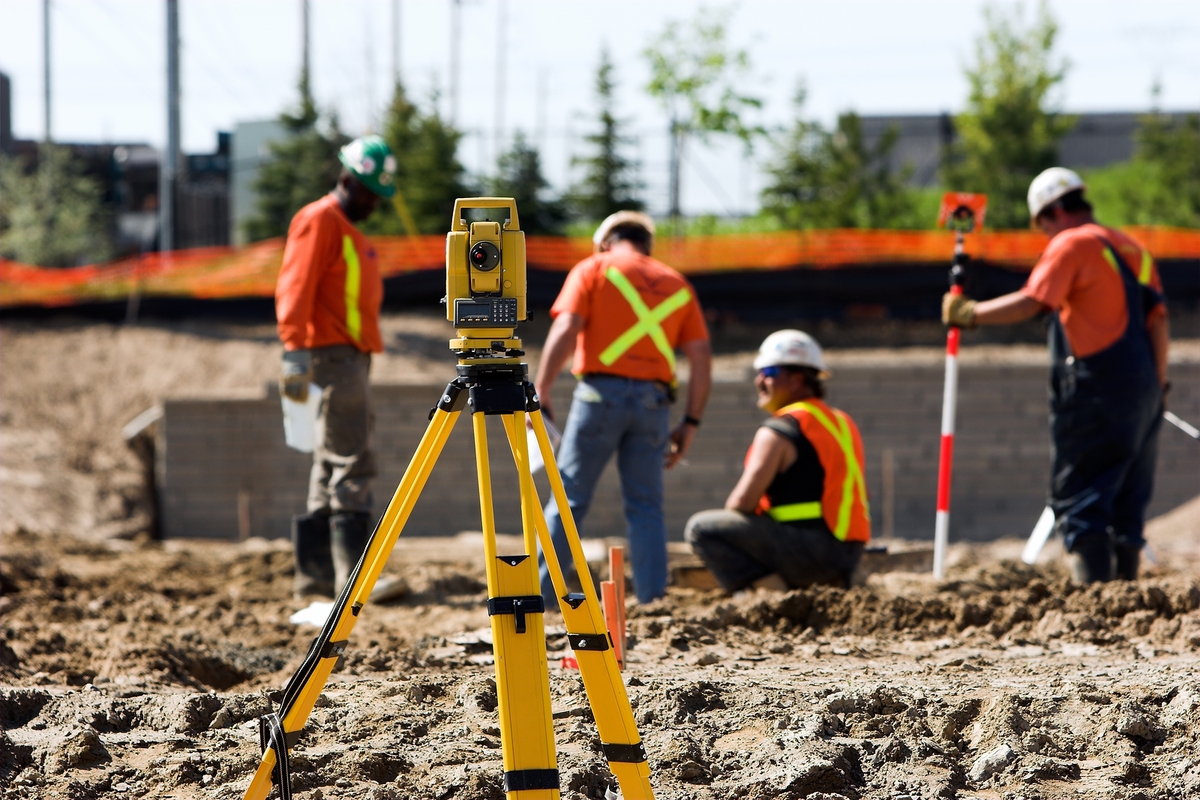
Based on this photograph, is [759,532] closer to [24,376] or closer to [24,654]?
[24,654]

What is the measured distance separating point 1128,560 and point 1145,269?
1433 mm

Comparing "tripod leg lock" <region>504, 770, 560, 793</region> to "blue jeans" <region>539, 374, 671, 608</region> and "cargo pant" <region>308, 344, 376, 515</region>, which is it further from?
"cargo pant" <region>308, 344, 376, 515</region>

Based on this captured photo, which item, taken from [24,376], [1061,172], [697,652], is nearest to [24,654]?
[697,652]

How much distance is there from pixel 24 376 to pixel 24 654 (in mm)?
9594

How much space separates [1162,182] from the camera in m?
20.5

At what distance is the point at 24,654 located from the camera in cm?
459

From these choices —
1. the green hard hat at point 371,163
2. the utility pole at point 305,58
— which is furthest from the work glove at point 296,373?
the utility pole at point 305,58

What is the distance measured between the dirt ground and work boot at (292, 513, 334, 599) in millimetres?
174

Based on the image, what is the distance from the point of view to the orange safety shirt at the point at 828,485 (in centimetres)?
505

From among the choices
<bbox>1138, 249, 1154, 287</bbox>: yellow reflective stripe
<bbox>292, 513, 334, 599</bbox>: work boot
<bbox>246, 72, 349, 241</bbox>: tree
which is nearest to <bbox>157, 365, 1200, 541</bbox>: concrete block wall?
<bbox>292, 513, 334, 599</bbox>: work boot

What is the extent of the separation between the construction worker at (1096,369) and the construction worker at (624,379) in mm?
1547

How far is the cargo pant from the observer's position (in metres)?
5.58

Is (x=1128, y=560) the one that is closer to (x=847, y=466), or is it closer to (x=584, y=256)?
(x=847, y=466)

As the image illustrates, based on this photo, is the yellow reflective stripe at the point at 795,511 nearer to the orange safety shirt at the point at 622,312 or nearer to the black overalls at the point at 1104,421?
the orange safety shirt at the point at 622,312
